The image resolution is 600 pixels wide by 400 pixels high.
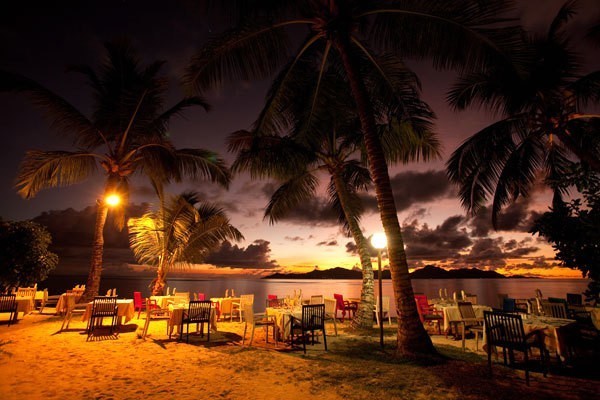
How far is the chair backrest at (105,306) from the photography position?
7.66 m

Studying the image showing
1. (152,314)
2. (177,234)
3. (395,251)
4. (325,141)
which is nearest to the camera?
(395,251)

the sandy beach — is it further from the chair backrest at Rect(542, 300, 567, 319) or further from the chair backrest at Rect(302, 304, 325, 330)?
the chair backrest at Rect(542, 300, 567, 319)

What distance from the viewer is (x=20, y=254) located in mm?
6191

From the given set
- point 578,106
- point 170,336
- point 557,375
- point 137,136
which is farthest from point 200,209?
point 578,106

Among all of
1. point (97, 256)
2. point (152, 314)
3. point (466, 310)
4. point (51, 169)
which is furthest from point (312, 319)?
point (51, 169)

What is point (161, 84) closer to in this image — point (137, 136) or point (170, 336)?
point (137, 136)

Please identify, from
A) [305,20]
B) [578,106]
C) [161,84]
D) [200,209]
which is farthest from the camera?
[200,209]

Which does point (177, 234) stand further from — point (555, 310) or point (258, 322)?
point (555, 310)

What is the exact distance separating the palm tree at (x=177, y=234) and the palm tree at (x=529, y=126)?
988 cm

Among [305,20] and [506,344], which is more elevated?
[305,20]

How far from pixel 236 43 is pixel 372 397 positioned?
7374 millimetres

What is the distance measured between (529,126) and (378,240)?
22.4 ft

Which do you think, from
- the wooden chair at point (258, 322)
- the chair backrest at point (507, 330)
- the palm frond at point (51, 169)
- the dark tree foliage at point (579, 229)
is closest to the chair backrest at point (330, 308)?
the wooden chair at point (258, 322)

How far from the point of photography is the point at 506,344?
4957 millimetres
